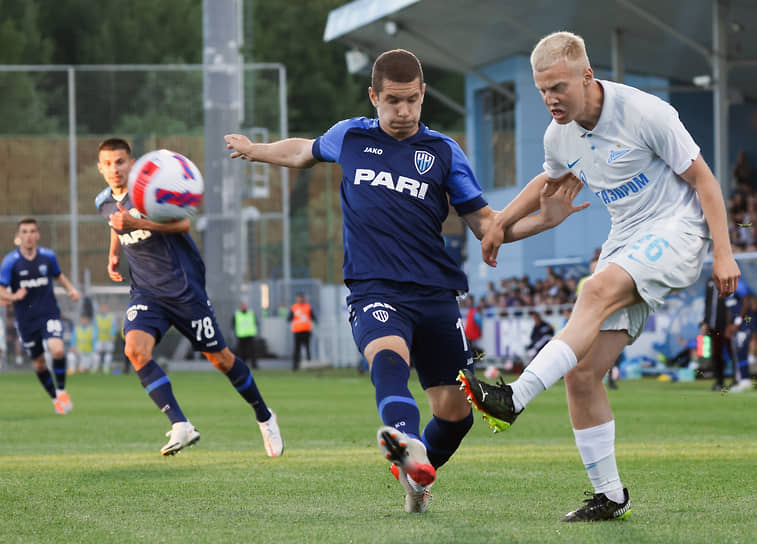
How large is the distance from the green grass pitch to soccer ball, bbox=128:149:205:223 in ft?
5.70

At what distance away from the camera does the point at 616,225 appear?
5.82 meters

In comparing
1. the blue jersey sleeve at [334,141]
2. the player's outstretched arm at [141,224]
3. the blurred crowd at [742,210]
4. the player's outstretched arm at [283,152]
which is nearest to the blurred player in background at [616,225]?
the blue jersey sleeve at [334,141]

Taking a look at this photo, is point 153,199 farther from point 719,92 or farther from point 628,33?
point 628,33

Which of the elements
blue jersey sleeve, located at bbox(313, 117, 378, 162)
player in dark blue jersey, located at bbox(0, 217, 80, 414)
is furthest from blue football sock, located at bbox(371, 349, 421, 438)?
player in dark blue jersey, located at bbox(0, 217, 80, 414)

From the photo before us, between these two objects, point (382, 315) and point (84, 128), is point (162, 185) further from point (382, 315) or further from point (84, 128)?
point (84, 128)

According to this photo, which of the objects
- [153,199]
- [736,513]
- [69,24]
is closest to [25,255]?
[153,199]

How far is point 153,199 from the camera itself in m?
8.27

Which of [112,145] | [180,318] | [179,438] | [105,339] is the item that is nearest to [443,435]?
[179,438]

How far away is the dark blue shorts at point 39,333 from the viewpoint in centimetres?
1609

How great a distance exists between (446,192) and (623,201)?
996mm

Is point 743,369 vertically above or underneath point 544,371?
underneath

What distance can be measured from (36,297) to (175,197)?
8599 mm

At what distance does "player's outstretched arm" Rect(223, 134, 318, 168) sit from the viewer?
258 inches

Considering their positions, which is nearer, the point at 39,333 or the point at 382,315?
the point at 382,315
